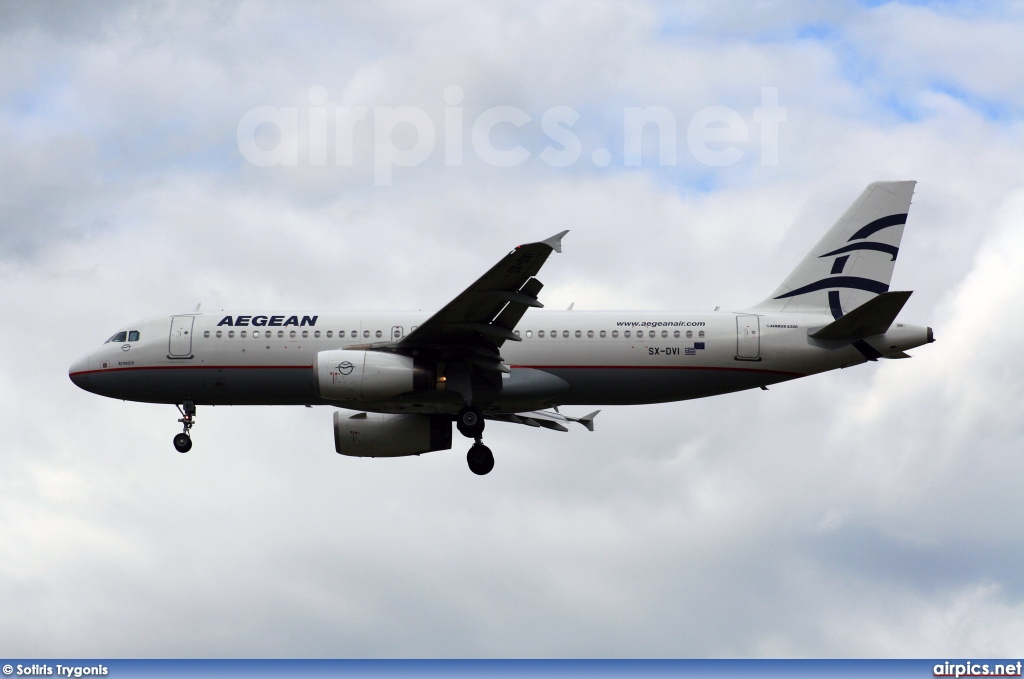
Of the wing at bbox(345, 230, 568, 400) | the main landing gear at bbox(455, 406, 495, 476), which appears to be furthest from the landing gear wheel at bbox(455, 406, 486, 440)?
the wing at bbox(345, 230, 568, 400)

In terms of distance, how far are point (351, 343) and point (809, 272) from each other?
1374cm

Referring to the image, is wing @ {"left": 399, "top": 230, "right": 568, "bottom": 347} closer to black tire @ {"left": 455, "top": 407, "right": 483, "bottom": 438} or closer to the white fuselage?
the white fuselage

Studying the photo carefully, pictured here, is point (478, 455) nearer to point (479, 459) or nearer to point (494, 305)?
point (479, 459)

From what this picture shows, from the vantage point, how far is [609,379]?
3609cm

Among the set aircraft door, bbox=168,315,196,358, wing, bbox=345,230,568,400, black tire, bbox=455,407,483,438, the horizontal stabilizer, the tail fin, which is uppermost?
the tail fin

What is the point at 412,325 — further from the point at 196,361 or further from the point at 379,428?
the point at 196,361

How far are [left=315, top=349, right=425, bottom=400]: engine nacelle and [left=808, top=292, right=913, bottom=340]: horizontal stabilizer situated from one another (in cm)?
1149

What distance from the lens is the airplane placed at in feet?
113

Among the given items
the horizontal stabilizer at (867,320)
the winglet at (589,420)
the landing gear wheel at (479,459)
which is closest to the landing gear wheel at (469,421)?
the landing gear wheel at (479,459)

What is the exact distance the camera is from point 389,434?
39094 mm

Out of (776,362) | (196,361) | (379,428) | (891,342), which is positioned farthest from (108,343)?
(891,342)

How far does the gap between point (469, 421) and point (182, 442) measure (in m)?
9.33

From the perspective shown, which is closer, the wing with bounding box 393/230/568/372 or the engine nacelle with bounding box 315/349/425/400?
the wing with bounding box 393/230/568/372

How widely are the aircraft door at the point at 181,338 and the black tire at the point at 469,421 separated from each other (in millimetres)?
8292
